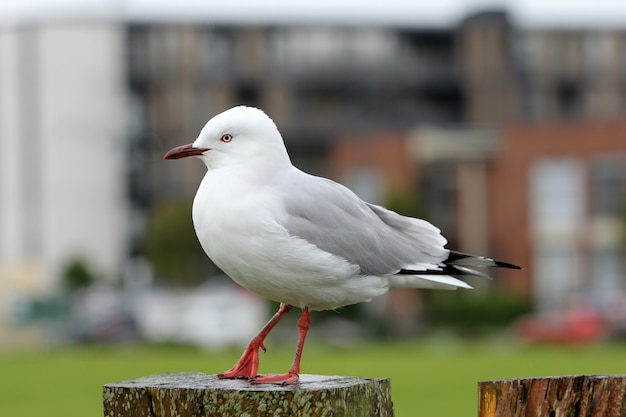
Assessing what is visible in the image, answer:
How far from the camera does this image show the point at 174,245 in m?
48.0

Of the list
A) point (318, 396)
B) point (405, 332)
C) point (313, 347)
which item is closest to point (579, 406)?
point (318, 396)

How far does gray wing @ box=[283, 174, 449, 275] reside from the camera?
13.1ft

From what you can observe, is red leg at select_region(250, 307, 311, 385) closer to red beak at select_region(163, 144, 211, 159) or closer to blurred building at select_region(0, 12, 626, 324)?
red beak at select_region(163, 144, 211, 159)

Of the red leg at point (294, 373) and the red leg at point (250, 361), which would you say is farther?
the red leg at point (250, 361)

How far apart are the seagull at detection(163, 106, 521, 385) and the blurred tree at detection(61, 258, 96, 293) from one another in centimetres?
4680

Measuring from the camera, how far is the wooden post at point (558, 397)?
133 inches

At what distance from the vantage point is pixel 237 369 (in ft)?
13.3

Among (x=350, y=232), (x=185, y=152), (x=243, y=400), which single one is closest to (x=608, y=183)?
(x=350, y=232)

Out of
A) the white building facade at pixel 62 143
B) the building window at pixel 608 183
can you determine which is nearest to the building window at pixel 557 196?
the building window at pixel 608 183

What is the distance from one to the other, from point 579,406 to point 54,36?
58.3 metres

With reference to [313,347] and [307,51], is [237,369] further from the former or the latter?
[307,51]

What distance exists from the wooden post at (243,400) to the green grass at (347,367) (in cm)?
1437

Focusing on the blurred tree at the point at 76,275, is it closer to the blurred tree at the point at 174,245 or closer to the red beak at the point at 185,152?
the blurred tree at the point at 174,245

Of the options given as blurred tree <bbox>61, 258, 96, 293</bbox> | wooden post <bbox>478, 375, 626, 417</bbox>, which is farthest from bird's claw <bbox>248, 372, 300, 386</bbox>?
blurred tree <bbox>61, 258, 96, 293</bbox>
